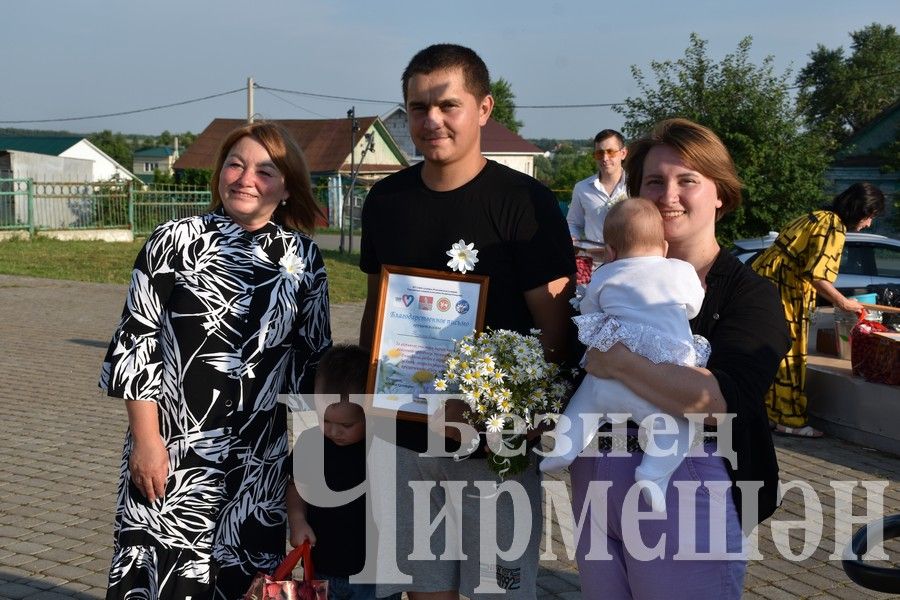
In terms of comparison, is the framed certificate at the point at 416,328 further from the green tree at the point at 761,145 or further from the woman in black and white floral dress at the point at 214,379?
the green tree at the point at 761,145

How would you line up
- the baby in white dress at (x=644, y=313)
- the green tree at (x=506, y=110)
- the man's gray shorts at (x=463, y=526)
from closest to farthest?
the baby in white dress at (x=644, y=313), the man's gray shorts at (x=463, y=526), the green tree at (x=506, y=110)

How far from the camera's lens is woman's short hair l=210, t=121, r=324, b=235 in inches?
144

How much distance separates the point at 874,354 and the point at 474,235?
6.06 m

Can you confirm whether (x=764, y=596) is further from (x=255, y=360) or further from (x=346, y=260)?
(x=346, y=260)

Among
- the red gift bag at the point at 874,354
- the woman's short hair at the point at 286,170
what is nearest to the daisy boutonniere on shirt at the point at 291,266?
the woman's short hair at the point at 286,170

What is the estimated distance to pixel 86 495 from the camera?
21.6 ft

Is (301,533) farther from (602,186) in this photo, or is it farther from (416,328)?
(602,186)

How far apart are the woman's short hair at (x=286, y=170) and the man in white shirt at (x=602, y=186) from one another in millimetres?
5964

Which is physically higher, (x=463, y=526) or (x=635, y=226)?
(x=635, y=226)

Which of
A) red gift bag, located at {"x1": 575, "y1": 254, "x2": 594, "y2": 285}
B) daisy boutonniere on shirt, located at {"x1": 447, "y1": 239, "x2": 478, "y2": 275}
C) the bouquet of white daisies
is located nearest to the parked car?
red gift bag, located at {"x1": 575, "y1": 254, "x2": 594, "y2": 285}

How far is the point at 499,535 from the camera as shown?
11.0 ft

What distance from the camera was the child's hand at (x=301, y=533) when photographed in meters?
3.62

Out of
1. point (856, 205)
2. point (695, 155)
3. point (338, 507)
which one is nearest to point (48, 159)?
point (856, 205)

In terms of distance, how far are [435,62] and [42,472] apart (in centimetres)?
526
